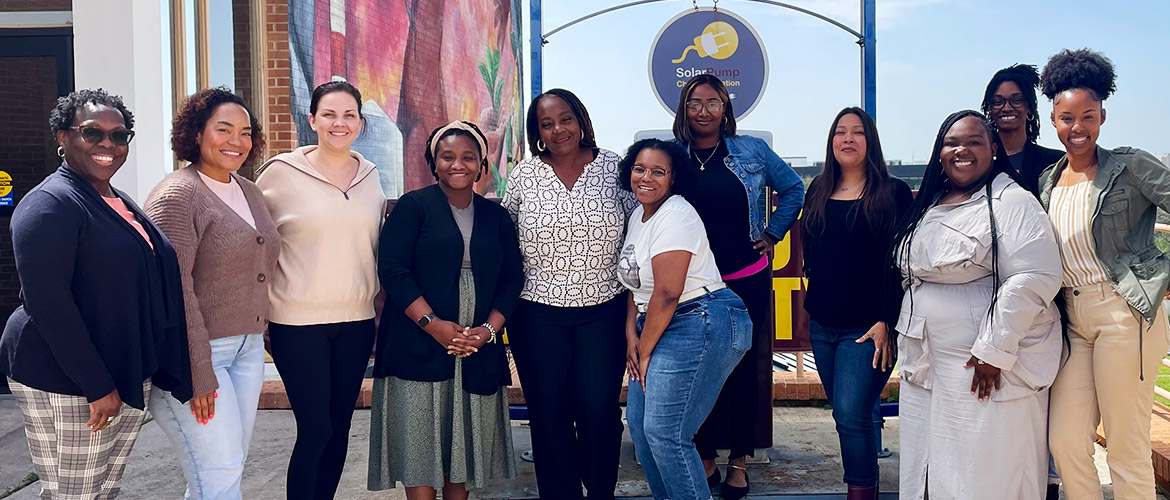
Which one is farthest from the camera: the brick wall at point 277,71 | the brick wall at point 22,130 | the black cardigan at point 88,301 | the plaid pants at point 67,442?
the brick wall at point 277,71

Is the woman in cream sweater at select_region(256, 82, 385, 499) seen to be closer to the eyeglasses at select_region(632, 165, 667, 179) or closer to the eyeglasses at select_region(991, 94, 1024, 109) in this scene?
the eyeglasses at select_region(632, 165, 667, 179)

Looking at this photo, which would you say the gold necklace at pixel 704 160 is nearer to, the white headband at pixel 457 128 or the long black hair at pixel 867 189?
the long black hair at pixel 867 189

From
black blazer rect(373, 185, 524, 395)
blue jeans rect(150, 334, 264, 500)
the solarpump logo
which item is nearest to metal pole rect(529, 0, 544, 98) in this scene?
the solarpump logo

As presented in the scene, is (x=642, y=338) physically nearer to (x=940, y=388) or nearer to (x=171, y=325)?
(x=940, y=388)

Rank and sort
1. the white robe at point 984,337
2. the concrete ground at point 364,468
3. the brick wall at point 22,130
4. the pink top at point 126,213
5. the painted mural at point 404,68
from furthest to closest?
the painted mural at point 404,68 → the brick wall at point 22,130 → the concrete ground at point 364,468 → the white robe at point 984,337 → the pink top at point 126,213

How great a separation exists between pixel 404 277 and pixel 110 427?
1167 millimetres

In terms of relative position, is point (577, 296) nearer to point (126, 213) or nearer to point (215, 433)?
point (215, 433)

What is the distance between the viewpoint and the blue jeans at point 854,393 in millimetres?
3611

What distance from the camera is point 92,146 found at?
107 inches

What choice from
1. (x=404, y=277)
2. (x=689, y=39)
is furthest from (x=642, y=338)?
(x=689, y=39)

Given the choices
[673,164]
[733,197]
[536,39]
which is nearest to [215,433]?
[673,164]

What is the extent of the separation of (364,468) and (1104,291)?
3806 mm

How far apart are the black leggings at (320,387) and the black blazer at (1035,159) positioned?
2.96m

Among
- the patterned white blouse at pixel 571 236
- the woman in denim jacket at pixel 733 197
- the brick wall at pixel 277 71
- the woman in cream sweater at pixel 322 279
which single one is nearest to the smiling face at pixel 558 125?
the patterned white blouse at pixel 571 236
